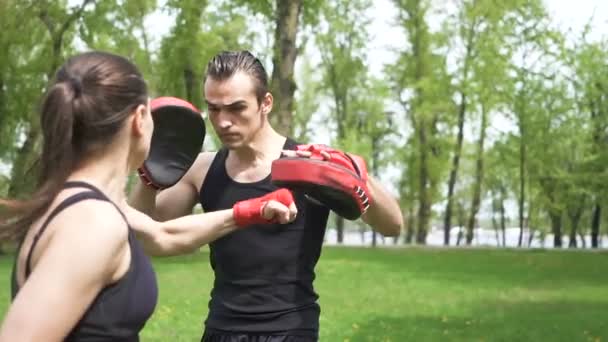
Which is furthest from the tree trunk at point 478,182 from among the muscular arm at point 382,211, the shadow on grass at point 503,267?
the muscular arm at point 382,211

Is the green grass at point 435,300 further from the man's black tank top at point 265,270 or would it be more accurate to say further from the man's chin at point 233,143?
the man's chin at point 233,143

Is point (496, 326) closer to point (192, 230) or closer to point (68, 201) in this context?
point (192, 230)

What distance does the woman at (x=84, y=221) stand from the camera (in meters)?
1.96

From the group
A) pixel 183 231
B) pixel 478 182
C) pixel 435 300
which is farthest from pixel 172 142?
pixel 478 182

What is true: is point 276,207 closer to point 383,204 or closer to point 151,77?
point 383,204

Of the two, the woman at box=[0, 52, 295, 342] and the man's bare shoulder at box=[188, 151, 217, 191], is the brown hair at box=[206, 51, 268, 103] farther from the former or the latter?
the woman at box=[0, 52, 295, 342]

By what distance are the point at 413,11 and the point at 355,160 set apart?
115 feet

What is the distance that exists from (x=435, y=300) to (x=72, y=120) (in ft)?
39.8

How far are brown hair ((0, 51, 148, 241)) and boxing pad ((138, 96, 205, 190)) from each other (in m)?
1.43

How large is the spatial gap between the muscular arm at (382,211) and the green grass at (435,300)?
5757 millimetres

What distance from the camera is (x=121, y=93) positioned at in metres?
2.20

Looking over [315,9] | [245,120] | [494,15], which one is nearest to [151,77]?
[315,9]

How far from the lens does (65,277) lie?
1.95 m

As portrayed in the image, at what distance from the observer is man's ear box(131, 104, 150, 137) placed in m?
2.25
